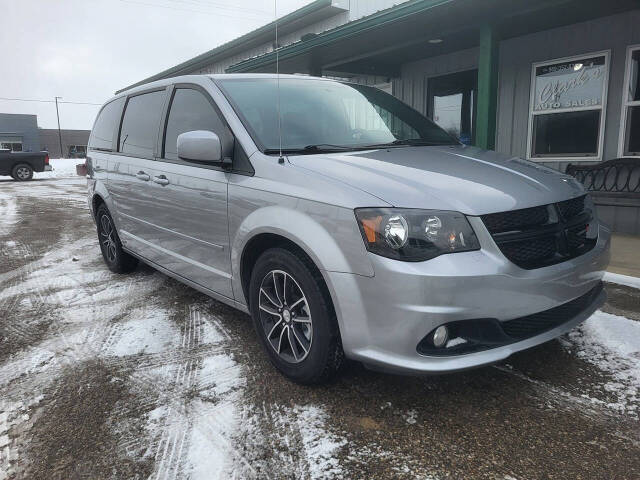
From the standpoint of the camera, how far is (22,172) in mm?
21797

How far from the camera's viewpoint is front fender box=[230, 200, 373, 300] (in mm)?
2227

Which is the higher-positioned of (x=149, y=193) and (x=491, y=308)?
(x=149, y=193)

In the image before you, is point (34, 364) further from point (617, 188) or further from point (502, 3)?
point (617, 188)

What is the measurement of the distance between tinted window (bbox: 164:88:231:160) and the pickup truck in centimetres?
2118

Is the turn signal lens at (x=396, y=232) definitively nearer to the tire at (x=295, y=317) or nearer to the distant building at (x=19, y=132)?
the tire at (x=295, y=317)

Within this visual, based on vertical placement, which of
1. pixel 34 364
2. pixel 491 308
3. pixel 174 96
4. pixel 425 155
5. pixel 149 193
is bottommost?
pixel 34 364

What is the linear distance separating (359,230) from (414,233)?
0.24 m

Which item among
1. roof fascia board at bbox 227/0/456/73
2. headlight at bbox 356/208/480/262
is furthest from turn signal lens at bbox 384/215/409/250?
roof fascia board at bbox 227/0/456/73

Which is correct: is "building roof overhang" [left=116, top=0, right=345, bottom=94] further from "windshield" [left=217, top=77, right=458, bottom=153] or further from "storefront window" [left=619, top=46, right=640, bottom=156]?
"windshield" [left=217, top=77, right=458, bottom=153]

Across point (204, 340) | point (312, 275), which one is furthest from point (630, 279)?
point (204, 340)

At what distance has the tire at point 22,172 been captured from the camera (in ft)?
70.9

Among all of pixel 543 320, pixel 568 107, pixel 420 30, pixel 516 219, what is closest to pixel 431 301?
pixel 516 219

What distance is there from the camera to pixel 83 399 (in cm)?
264

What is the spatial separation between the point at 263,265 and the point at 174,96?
1.81 m
